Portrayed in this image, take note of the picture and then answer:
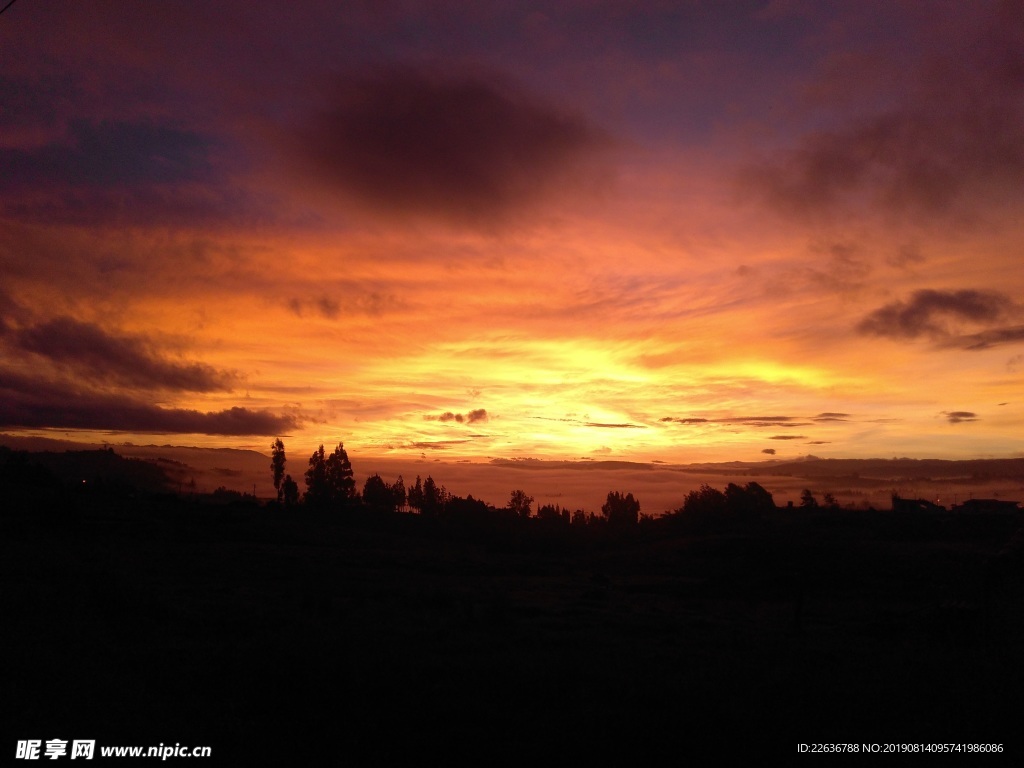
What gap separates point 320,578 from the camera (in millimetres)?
41031

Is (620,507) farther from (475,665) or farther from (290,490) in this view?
(475,665)

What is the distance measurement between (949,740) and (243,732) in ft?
40.4

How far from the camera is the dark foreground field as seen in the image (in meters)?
12.1

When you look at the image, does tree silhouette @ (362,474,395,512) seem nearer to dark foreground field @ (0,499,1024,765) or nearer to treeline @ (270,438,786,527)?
treeline @ (270,438,786,527)

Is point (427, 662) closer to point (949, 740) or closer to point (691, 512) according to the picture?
point (949, 740)

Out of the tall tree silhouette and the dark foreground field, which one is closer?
the dark foreground field

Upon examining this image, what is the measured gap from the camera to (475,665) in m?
17.3

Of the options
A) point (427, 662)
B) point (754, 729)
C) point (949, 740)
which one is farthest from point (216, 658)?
point (949, 740)

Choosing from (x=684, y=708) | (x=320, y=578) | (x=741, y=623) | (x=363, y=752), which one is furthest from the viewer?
(x=320, y=578)

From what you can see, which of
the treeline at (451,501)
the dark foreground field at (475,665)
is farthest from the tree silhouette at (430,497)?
the dark foreground field at (475,665)

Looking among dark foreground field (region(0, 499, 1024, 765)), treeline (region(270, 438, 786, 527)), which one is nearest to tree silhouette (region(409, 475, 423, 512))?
treeline (region(270, 438, 786, 527))

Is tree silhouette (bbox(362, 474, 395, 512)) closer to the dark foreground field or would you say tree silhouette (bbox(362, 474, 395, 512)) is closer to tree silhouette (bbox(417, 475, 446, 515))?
tree silhouette (bbox(417, 475, 446, 515))

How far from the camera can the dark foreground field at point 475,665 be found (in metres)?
12.1

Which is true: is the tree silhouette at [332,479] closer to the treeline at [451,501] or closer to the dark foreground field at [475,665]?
the treeline at [451,501]
